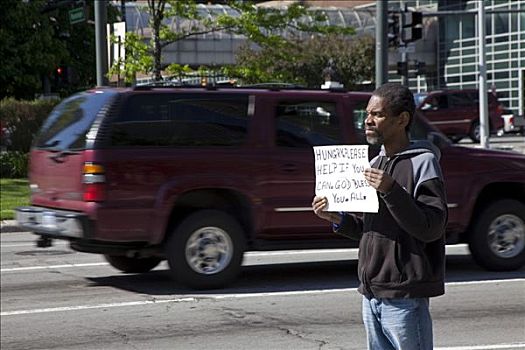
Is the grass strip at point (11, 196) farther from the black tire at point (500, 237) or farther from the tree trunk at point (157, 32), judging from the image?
the black tire at point (500, 237)

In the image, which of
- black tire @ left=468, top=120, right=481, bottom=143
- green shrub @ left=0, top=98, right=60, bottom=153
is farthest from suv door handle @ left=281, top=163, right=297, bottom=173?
black tire @ left=468, top=120, right=481, bottom=143

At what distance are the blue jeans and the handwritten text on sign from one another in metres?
0.42

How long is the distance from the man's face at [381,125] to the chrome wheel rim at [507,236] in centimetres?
717

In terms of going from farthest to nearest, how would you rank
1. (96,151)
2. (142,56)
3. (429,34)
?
(429,34), (142,56), (96,151)

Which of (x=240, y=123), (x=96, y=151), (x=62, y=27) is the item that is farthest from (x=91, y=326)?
(x=62, y=27)

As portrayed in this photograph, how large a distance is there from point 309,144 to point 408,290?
6.39 meters

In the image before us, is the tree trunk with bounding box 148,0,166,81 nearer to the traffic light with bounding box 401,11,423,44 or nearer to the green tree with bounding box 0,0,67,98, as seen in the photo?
the traffic light with bounding box 401,11,423,44

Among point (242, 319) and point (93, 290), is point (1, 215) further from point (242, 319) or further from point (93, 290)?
point (242, 319)

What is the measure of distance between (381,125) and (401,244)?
52cm

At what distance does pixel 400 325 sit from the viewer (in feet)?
13.5

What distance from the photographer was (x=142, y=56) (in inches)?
887

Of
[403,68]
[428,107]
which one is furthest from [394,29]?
[428,107]

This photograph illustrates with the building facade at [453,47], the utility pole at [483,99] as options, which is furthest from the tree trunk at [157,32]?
the building facade at [453,47]

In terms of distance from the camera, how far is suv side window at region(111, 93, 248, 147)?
9781 mm
